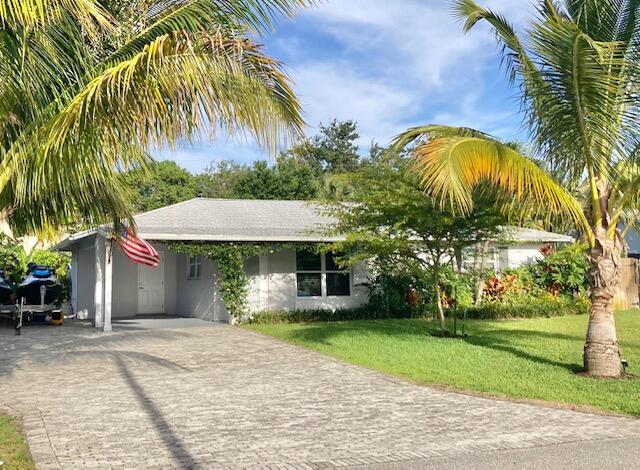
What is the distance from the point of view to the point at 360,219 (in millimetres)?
14430

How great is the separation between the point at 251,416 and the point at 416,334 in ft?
28.4

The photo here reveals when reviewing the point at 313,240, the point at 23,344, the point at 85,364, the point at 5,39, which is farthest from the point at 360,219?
the point at 5,39

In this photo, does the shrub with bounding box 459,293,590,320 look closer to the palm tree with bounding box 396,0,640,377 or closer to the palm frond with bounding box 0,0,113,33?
the palm tree with bounding box 396,0,640,377

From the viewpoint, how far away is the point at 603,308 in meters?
9.81

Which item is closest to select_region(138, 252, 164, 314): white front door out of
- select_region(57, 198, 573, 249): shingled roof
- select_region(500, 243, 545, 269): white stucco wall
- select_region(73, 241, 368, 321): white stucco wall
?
select_region(73, 241, 368, 321): white stucco wall

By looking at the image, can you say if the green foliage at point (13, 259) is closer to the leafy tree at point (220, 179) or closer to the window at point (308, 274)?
the window at point (308, 274)

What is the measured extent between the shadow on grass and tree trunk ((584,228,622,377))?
6.56ft

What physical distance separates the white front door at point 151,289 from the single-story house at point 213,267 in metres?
0.04

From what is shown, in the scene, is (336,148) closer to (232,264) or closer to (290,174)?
(290,174)

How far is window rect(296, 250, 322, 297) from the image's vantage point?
19703mm

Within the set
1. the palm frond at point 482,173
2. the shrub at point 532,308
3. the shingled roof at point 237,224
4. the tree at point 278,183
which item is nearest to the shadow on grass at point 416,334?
the shingled roof at point 237,224

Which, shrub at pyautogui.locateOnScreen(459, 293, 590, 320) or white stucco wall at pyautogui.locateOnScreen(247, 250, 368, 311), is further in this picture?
shrub at pyautogui.locateOnScreen(459, 293, 590, 320)

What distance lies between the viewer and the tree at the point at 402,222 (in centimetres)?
1323

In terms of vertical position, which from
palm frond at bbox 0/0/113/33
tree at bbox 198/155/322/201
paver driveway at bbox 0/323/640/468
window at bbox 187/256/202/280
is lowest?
paver driveway at bbox 0/323/640/468
